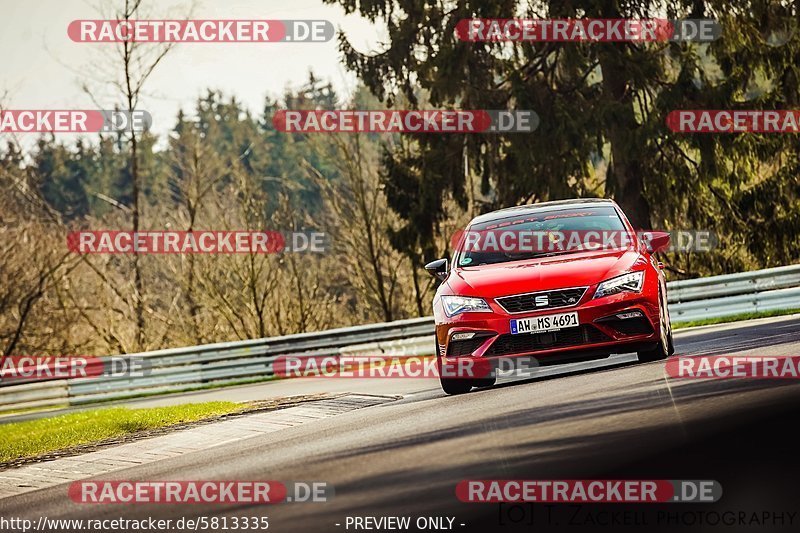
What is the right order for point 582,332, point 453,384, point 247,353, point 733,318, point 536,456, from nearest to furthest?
point 536,456 < point 582,332 < point 453,384 < point 733,318 < point 247,353

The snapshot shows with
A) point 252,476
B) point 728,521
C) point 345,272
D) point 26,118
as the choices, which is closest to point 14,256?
point 26,118

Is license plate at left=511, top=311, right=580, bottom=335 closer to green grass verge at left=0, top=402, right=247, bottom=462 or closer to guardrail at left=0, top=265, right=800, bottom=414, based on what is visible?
green grass verge at left=0, top=402, right=247, bottom=462

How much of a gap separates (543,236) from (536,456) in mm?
5306

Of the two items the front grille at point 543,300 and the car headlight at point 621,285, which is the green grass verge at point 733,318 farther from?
the front grille at point 543,300

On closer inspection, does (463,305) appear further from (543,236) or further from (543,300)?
(543,236)

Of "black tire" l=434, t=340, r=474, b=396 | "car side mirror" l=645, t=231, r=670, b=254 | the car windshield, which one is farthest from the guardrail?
"black tire" l=434, t=340, r=474, b=396

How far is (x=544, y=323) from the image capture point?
1088 cm

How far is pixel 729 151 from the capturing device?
25.3m

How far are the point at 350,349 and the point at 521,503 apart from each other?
16.6 m

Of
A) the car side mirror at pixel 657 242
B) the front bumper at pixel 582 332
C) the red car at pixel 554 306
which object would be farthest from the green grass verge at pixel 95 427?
the car side mirror at pixel 657 242

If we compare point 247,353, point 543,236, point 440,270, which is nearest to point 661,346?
point 543,236

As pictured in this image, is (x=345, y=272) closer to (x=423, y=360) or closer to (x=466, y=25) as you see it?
(x=466, y=25)

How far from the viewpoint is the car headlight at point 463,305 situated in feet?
36.4

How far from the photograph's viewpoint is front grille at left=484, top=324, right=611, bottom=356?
10.9 metres
